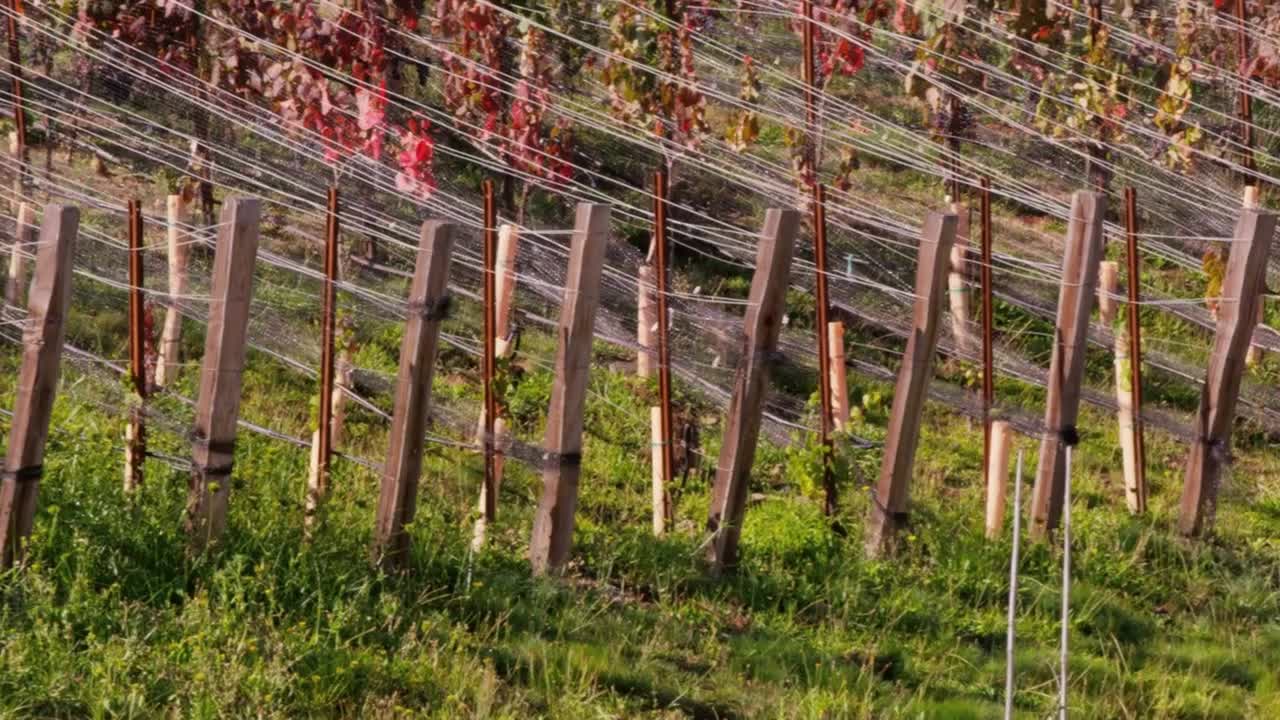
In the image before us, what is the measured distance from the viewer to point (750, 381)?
22.1ft

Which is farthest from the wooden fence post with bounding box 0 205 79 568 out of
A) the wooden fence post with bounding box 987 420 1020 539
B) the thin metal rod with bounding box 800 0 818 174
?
the thin metal rod with bounding box 800 0 818 174

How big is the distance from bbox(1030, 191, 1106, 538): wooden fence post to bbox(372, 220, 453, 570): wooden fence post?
100 inches

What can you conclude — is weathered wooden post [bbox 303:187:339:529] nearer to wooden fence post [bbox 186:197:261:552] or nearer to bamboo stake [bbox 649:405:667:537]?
wooden fence post [bbox 186:197:261:552]

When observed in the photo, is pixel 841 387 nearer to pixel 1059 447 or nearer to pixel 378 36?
pixel 1059 447

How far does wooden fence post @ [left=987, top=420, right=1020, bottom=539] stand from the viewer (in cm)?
765

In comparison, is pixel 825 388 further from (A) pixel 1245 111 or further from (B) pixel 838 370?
(A) pixel 1245 111

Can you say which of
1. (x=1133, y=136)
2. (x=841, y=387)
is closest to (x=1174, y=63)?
(x=1133, y=136)

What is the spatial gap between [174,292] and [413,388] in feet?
9.75

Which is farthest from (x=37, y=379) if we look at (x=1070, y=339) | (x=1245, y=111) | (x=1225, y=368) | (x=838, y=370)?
(x=1245, y=111)

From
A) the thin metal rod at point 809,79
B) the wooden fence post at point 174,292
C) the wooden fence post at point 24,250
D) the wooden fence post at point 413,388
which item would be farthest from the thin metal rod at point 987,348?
the wooden fence post at point 24,250

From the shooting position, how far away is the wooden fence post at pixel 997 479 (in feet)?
25.1

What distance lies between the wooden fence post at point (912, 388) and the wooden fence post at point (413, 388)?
1.77m

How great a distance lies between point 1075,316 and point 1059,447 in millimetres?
513

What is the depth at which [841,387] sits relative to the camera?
8.80 meters
